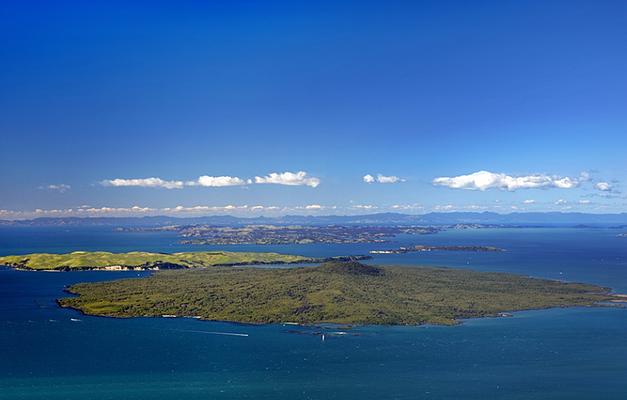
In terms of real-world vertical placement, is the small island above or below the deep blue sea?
above

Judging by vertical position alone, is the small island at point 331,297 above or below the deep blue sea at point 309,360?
above

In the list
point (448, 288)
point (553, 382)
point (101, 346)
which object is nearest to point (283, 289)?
point (448, 288)

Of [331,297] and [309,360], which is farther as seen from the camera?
[331,297]

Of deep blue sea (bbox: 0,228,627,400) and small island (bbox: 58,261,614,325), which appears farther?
small island (bbox: 58,261,614,325)

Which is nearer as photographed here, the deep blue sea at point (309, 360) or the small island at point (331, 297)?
the deep blue sea at point (309, 360)
